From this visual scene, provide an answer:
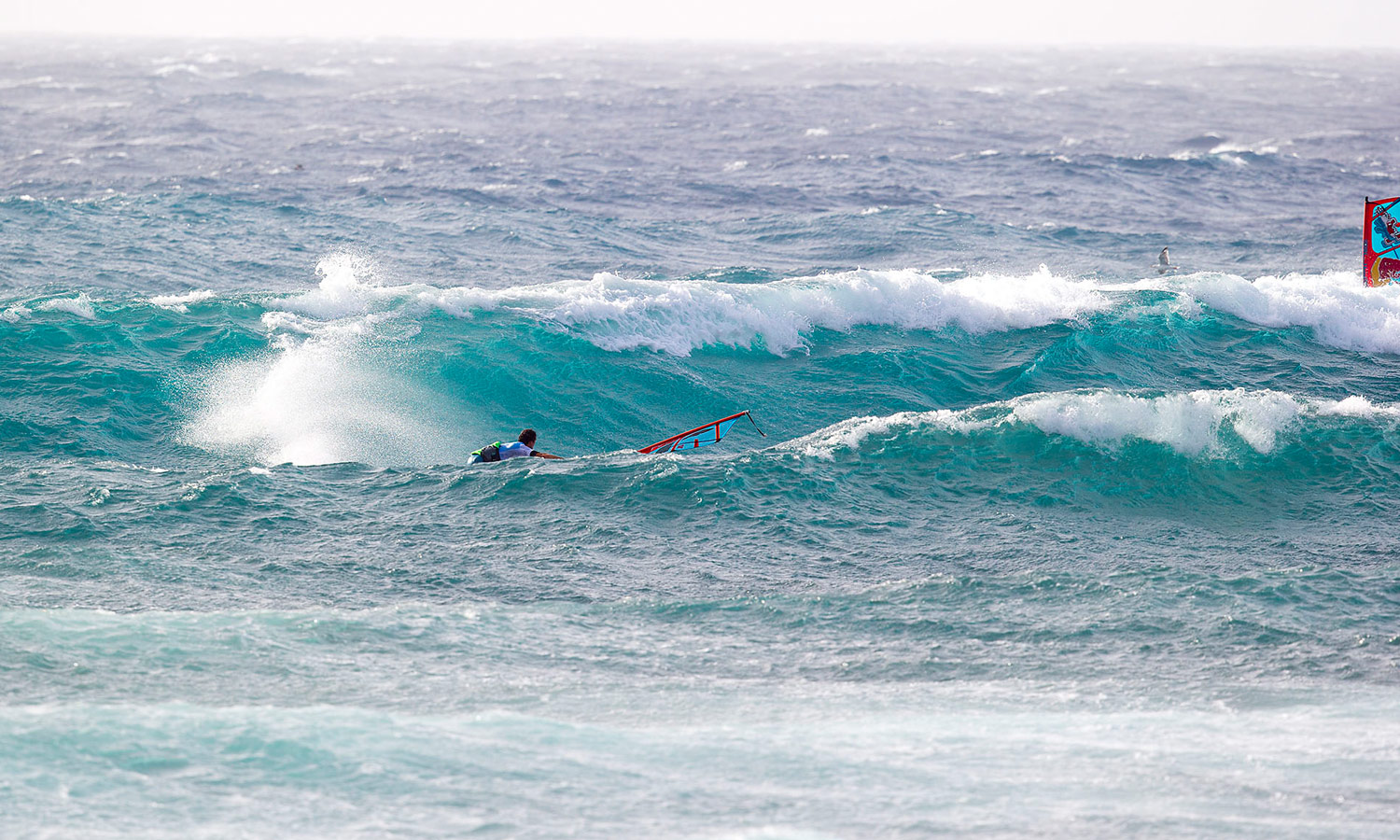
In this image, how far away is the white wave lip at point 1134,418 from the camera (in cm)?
1483

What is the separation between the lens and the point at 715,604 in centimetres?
1053

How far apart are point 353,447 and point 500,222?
15205 millimetres

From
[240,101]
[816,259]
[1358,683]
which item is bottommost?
[1358,683]

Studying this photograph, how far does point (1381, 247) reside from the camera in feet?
75.4

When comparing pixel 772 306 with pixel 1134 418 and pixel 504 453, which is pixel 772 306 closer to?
pixel 1134 418

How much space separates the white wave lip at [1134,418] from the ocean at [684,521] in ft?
0.22

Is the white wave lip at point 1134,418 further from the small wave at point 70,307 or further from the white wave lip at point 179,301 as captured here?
the small wave at point 70,307

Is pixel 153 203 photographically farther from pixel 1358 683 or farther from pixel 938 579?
pixel 1358 683

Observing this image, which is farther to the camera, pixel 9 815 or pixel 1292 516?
pixel 1292 516

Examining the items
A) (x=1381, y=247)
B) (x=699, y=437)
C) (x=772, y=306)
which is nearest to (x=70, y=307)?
(x=699, y=437)

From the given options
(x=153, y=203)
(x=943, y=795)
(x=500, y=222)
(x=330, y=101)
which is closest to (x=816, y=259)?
(x=500, y=222)

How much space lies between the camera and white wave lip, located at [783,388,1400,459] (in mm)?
14828

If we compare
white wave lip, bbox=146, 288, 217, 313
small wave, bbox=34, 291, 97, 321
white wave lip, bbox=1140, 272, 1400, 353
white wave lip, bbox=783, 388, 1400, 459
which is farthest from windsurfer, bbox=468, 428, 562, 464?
white wave lip, bbox=1140, 272, 1400, 353

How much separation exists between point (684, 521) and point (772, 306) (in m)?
9.03
